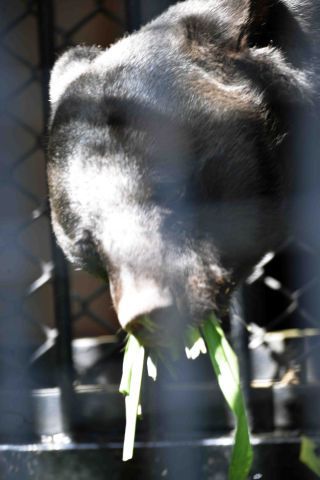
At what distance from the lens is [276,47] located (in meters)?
2.17

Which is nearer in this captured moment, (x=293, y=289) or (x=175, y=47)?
(x=175, y=47)

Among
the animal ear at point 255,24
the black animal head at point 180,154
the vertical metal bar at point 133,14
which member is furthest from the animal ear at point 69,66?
the vertical metal bar at point 133,14

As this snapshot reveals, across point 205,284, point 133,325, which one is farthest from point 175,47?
point 133,325

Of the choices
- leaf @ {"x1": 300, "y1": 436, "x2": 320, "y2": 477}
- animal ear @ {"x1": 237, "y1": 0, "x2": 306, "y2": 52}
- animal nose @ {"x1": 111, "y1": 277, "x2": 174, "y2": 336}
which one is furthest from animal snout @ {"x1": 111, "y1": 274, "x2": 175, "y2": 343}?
leaf @ {"x1": 300, "y1": 436, "x2": 320, "y2": 477}

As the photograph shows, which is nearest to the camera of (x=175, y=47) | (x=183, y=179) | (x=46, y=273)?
(x=183, y=179)

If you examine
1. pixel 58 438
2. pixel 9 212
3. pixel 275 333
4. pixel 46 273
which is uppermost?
pixel 9 212

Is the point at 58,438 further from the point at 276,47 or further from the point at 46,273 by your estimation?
the point at 276,47

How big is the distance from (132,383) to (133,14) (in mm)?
1300

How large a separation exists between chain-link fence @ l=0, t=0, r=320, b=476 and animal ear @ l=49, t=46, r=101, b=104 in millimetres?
145

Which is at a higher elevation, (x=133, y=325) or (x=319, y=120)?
(x=319, y=120)

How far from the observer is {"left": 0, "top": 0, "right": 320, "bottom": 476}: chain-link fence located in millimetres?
2846

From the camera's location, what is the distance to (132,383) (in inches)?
78.5

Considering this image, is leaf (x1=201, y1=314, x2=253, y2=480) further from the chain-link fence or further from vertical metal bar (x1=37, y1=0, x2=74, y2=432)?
vertical metal bar (x1=37, y1=0, x2=74, y2=432)

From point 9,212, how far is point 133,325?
2.07 m
